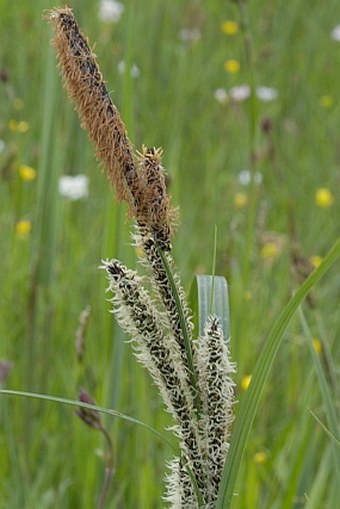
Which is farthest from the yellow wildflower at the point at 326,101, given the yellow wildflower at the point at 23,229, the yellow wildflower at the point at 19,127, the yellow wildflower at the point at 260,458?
the yellow wildflower at the point at 260,458

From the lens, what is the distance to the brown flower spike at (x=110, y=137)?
0.74 m

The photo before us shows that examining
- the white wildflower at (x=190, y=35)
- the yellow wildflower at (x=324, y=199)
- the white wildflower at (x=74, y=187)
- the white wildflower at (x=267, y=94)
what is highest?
the white wildflower at (x=190, y=35)

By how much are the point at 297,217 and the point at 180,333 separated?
2.40 meters

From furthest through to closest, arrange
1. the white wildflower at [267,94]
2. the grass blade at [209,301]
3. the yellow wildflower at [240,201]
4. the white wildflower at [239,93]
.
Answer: the white wildflower at [267,94] → the white wildflower at [239,93] → the yellow wildflower at [240,201] → the grass blade at [209,301]

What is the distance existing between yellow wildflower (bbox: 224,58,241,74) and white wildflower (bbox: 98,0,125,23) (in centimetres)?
52

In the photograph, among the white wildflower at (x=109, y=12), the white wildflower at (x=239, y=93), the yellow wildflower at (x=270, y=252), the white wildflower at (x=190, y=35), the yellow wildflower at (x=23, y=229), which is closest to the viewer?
the yellow wildflower at (x=23, y=229)

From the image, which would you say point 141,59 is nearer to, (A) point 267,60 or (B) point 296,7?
(A) point 267,60

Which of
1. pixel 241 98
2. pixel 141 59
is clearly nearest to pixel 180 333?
pixel 241 98

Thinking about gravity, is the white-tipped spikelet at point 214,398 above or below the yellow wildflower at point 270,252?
below

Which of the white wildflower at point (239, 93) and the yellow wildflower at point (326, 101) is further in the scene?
the yellow wildflower at point (326, 101)

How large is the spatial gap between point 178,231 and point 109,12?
2.10 meters

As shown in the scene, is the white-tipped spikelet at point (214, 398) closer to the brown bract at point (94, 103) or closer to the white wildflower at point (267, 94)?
the brown bract at point (94, 103)

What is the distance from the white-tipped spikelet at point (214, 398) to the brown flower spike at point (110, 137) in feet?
0.30

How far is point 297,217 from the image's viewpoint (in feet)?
10.4
